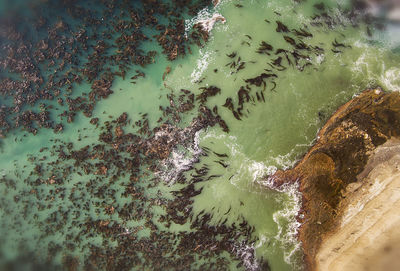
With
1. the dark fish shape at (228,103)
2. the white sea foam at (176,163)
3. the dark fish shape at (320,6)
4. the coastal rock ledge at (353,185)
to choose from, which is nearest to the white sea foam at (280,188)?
the coastal rock ledge at (353,185)

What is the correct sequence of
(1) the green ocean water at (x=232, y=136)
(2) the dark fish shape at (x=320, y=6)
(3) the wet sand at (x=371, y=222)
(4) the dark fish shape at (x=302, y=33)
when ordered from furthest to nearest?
(2) the dark fish shape at (x=320, y=6), (4) the dark fish shape at (x=302, y=33), (1) the green ocean water at (x=232, y=136), (3) the wet sand at (x=371, y=222)

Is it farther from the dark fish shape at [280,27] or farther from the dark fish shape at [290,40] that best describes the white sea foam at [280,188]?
the dark fish shape at [280,27]

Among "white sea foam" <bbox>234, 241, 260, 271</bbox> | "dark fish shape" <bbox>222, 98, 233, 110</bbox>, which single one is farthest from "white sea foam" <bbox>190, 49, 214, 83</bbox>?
"white sea foam" <bbox>234, 241, 260, 271</bbox>

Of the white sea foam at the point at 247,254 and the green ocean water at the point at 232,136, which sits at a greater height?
the green ocean water at the point at 232,136

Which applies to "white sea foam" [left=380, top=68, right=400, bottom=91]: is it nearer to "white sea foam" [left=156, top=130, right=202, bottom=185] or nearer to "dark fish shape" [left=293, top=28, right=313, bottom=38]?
"dark fish shape" [left=293, top=28, right=313, bottom=38]

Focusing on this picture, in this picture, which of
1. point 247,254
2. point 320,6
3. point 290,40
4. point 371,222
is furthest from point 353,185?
point 320,6

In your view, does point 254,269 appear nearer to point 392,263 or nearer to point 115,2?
point 392,263

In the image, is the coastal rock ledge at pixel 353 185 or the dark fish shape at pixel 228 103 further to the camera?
the dark fish shape at pixel 228 103

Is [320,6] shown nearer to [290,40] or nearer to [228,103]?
[290,40]

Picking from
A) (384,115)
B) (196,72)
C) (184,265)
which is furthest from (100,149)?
(384,115)
